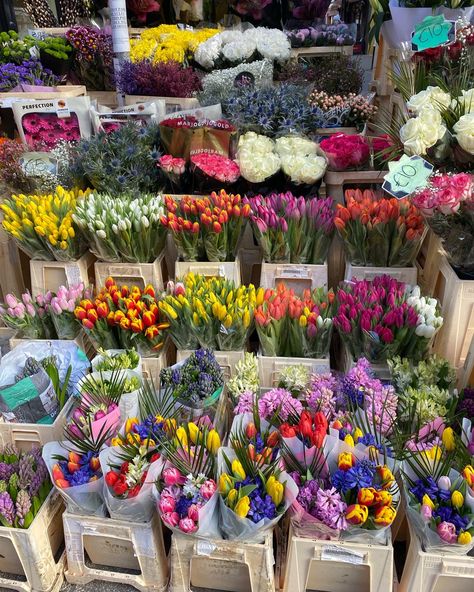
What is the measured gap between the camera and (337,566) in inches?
57.0

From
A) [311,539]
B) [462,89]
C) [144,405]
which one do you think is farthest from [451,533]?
[462,89]

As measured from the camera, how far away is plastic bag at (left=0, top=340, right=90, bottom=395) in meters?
2.02

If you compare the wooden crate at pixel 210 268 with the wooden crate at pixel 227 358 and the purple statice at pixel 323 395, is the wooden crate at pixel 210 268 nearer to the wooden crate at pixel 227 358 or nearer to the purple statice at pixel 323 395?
the wooden crate at pixel 227 358

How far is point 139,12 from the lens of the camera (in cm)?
421

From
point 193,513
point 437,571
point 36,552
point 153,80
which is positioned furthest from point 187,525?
point 153,80

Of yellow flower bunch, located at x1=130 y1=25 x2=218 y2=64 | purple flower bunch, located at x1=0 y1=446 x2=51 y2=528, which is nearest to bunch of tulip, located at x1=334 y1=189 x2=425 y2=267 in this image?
purple flower bunch, located at x1=0 y1=446 x2=51 y2=528

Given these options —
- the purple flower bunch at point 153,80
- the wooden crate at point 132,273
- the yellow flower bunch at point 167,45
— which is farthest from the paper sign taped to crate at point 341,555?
the yellow flower bunch at point 167,45

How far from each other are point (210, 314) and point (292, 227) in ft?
1.90

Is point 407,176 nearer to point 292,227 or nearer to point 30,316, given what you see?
point 292,227

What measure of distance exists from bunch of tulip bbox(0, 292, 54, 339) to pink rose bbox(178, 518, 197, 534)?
4.04ft

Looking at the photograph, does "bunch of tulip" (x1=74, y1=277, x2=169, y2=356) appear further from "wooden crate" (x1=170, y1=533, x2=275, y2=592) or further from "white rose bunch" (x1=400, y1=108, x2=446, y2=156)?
"white rose bunch" (x1=400, y1=108, x2=446, y2=156)

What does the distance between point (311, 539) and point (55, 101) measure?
2663 mm

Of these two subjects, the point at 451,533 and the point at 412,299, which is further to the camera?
the point at 412,299

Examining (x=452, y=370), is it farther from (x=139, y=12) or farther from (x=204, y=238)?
(x=139, y=12)
